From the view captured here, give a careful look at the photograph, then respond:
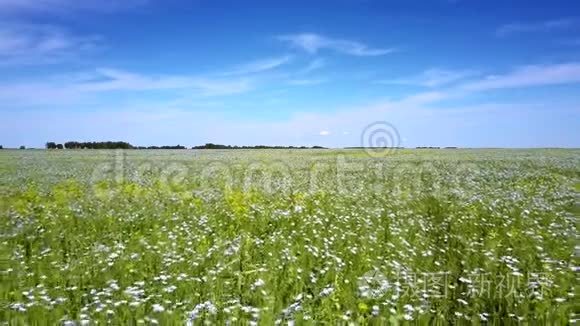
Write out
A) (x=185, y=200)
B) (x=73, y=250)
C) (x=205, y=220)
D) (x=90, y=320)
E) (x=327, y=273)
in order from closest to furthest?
(x=90, y=320) → (x=327, y=273) → (x=73, y=250) → (x=205, y=220) → (x=185, y=200)

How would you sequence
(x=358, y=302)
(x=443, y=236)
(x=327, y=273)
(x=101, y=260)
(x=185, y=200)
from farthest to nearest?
1. (x=185, y=200)
2. (x=443, y=236)
3. (x=101, y=260)
4. (x=327, y=273)
5. (x=358, y=302)

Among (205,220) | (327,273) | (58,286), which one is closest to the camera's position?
(58,286)

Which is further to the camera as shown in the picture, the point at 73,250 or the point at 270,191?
the point at 270,191

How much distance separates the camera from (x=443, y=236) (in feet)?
35.2

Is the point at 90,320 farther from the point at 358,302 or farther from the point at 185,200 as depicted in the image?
the point at 185,200

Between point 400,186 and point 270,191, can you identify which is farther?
point 400,186

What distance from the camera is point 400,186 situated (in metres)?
21.4

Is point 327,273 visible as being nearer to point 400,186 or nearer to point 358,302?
point 358,302

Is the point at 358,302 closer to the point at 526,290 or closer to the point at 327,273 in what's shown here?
the point at 327,273

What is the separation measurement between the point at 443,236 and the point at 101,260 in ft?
25.1

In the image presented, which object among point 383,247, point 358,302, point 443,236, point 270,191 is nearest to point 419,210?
point 443,236

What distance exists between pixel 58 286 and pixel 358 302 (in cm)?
451


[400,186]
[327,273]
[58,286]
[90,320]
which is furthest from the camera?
[400,186]

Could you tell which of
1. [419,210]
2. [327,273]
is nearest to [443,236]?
[419,210]
